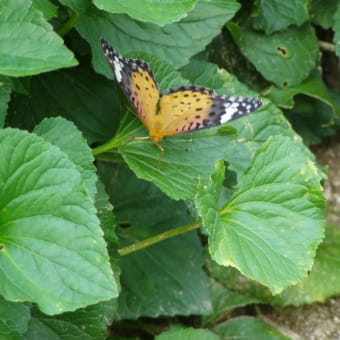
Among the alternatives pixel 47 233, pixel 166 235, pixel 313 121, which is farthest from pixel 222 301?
pixel 47 233

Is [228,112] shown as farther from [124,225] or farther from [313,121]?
[313,121]

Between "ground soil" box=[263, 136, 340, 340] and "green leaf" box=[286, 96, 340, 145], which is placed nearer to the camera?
"ground soil" box=[263, 136, 340, 340]

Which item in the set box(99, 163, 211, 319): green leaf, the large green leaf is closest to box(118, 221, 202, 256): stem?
the large green leaf

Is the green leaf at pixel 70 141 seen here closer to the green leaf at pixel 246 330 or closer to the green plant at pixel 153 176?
the green plant at pixel 153 176

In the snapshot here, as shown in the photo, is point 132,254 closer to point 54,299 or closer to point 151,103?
point 151,103

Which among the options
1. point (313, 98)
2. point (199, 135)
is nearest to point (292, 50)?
point (313, 98)

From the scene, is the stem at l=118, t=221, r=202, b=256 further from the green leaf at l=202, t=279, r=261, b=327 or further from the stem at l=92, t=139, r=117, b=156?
the green leaf at l=202, t=279, r=261, b=327
